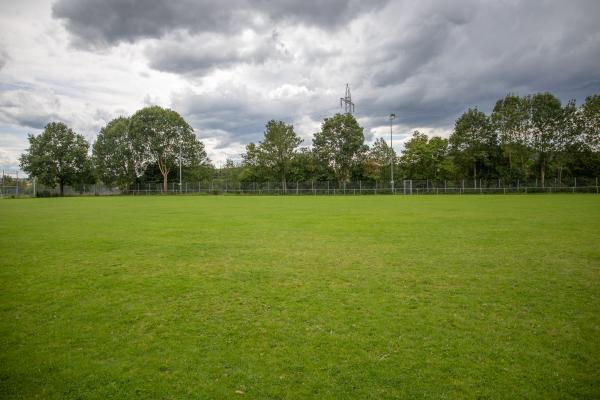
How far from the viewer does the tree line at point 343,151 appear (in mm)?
55000

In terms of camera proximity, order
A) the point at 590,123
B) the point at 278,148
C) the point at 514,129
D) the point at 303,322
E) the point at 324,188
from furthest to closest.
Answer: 1. the point at 278,148
2. the point at 324,188
3. the point at 514,129
4. the point at 590,123
5. the point at 303,322

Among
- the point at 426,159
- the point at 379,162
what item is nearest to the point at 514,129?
the point at 426,159

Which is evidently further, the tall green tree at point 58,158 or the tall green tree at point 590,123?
the tall green tree at point 58,158

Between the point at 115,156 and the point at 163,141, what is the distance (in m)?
10.6

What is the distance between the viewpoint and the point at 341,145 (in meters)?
67.4

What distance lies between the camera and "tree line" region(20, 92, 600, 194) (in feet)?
180

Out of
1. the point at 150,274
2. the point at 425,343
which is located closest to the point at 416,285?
the point at 425,343

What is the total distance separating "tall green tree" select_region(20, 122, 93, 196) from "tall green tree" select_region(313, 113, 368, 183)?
4790cm

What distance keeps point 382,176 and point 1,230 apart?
6443cm

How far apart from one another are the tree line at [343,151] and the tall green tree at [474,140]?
15 centimetres

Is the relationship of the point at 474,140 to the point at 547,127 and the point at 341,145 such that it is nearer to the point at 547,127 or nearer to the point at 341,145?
the point at 547,127

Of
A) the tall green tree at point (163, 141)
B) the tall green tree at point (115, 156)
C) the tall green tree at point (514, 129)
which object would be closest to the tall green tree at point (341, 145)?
the tall green tree at point (514, 129)

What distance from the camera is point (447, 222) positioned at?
54.2 feet

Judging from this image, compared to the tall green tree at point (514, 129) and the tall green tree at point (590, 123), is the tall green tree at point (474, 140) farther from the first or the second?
the tall green tree at point (590, 123)
